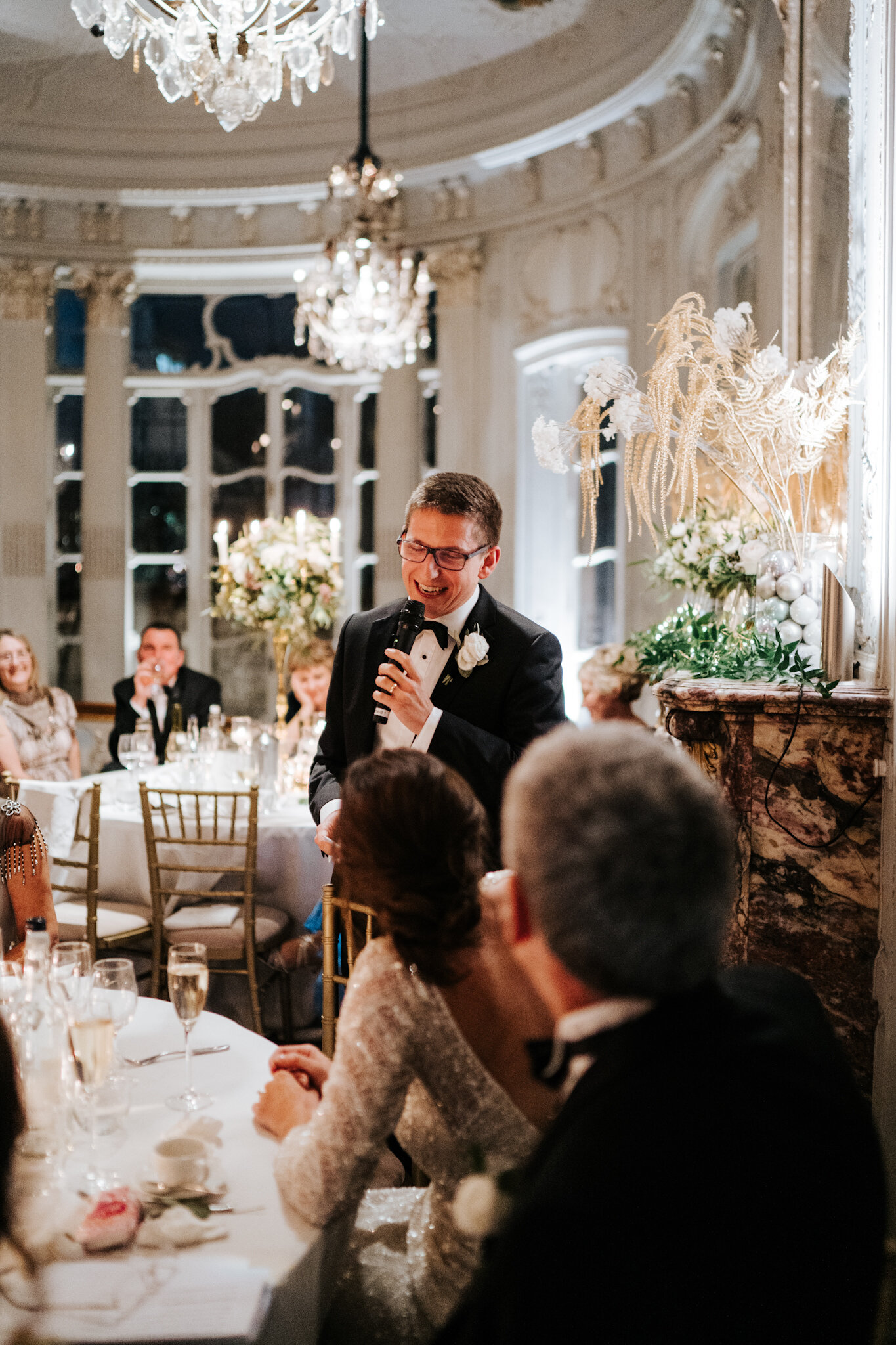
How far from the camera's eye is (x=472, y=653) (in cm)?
238

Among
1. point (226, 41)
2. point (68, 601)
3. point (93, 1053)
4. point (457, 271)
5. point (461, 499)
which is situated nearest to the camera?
point (93, 1053)

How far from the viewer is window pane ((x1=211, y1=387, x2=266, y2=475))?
8156mm

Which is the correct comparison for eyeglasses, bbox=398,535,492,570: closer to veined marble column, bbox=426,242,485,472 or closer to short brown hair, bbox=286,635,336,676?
short brown hair, bbox=286,635,336,676

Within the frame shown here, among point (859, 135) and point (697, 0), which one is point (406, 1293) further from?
point (697, 0)

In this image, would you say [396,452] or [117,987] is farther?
[396,452]

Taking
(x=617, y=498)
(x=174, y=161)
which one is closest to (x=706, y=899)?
(x=617, y=498)

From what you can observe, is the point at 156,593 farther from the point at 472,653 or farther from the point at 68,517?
the point at 472,653

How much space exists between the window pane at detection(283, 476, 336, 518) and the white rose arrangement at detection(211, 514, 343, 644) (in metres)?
3.16

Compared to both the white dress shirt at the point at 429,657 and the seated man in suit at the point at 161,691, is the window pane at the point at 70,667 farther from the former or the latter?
the white dress shirt at the point at 429,657

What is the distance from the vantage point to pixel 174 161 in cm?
760

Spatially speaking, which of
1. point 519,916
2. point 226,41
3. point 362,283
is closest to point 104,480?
point 362,283

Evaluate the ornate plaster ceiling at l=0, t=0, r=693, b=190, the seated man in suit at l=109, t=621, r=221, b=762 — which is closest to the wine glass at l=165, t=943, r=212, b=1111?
the seated man in suit at l=109, t=621, r=221, b=762

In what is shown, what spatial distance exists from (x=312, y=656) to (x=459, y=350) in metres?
3.25

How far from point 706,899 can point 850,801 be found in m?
1.76
